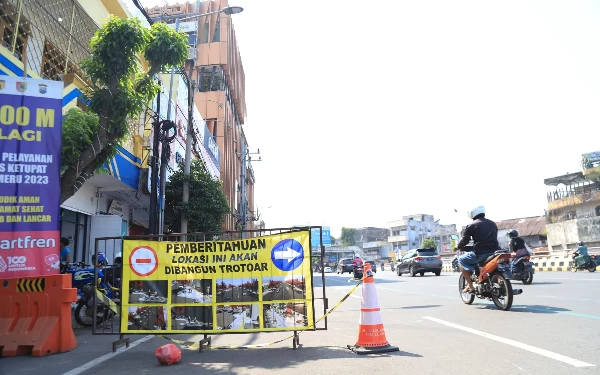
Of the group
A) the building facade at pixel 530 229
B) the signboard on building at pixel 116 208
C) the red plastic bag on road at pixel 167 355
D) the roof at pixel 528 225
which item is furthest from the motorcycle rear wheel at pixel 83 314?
the roof at pixel 528 225

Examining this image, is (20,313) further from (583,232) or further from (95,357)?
(583,232)

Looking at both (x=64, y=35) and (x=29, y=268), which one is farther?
(x=64, y=35)

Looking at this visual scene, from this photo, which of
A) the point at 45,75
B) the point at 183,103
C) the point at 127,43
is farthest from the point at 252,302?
the point at 183,103

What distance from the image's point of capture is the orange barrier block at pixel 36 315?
18.6ft

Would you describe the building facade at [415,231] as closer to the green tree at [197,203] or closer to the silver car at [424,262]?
the silver car at [424,262]

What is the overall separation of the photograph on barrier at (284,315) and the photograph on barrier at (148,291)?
1.36 m

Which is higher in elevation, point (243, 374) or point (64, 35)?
point (64, 35)

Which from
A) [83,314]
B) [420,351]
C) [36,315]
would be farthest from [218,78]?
[420,351]

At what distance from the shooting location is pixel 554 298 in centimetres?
860

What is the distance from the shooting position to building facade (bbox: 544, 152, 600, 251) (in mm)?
38281

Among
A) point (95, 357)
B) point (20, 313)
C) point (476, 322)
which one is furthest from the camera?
point (476, 322)

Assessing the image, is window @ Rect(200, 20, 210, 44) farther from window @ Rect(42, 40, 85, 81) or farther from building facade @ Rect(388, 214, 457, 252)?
building facade @ Rect(388, 214, 457, 252)

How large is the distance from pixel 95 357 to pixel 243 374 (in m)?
2.29

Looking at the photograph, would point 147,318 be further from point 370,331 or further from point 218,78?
point 218,78
